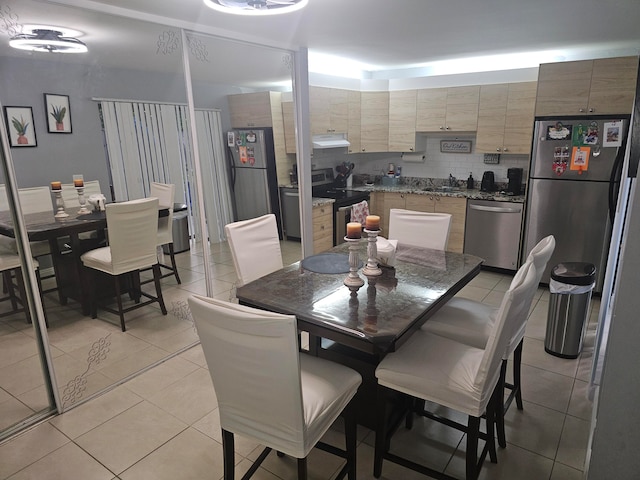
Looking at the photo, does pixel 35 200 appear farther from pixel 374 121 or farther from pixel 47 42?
pixel 374 121

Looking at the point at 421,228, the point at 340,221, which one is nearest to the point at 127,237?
the point at 421,228

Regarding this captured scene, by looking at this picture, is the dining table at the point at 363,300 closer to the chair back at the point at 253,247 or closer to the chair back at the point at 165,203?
the chair back at the point at 253,247

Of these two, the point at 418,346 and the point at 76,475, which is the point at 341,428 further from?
the point at 76,475

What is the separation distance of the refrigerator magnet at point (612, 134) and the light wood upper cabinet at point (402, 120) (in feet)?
7.04

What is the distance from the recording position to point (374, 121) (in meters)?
5.50

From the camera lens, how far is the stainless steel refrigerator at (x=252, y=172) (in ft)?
12.5

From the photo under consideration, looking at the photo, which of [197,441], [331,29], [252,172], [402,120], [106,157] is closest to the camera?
[197,441]

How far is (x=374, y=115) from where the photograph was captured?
548 centimetres

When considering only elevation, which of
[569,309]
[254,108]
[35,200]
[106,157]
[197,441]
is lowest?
[197,441]

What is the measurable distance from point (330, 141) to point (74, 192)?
127 inches

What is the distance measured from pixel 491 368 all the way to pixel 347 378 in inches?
23.8

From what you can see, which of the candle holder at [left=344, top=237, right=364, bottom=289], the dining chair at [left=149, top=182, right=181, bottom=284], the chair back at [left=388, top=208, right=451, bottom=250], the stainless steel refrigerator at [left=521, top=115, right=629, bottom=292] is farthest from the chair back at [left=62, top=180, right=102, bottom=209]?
the stainless steel refrigerator at [left=521, top=115, right=629, bottom=292]

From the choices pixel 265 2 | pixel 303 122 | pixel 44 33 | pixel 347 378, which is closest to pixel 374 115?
pixel 303 122

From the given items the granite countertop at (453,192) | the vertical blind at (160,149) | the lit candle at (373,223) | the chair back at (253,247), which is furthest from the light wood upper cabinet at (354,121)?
the lit candle at (373,223)
